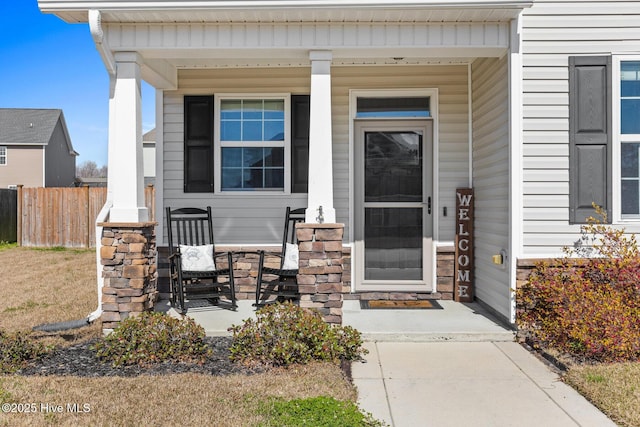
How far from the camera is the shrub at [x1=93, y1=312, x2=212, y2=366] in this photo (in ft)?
12.2

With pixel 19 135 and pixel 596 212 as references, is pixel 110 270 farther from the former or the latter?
pixel 19 135

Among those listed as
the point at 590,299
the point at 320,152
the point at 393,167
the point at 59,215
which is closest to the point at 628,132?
the point at 590,299

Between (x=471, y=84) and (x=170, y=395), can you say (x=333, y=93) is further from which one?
(x=170, y=395)

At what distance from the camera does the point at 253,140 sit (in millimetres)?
5938

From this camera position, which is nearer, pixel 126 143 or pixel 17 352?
pixel 17 352

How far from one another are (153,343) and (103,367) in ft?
1.20

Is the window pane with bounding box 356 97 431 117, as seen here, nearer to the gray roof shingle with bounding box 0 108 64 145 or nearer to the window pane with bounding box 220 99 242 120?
the window pane with bounding box 220 99 242 120

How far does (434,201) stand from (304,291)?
83.5 inches

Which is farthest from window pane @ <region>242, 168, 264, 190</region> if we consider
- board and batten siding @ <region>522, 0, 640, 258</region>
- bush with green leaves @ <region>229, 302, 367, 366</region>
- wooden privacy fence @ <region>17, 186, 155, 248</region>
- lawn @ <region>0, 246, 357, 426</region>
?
wooden privacy fence @ <region>17, 186, 155, 248</region>

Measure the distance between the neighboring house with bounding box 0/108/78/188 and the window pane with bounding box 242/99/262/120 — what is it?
17.6 metres

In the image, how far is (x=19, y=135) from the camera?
21062 mm

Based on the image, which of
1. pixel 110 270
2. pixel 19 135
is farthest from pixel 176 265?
pixel 19 135

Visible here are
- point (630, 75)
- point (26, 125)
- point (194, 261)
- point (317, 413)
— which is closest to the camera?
point (317, 413)

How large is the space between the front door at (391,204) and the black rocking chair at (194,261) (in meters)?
1.53
